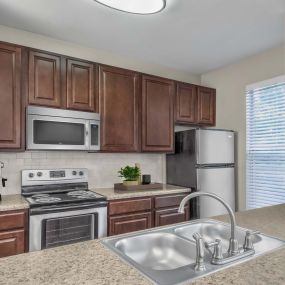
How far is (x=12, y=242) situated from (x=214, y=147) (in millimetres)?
2419

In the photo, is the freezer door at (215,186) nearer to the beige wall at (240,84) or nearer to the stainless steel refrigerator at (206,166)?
the stainless steel refrigerator at (206,166)

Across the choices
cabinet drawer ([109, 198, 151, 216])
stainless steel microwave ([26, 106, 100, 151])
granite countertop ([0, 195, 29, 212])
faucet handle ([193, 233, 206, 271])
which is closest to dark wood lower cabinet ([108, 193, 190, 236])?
cabinet drawer ([109, 198, 151, 216])

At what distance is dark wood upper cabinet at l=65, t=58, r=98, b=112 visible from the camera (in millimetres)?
2684

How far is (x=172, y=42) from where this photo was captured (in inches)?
119

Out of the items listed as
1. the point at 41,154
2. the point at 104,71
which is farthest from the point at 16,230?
the point at 104,71

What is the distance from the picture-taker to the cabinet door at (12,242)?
6.70 feet

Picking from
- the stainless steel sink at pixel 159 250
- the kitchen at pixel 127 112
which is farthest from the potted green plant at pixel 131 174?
the stainless steel sink at pixel 159 250

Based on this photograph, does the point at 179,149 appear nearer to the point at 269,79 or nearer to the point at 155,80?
the point at 155,80

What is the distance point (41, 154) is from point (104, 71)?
→ 1.14m

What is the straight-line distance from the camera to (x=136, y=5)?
196cm

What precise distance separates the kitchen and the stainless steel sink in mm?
20

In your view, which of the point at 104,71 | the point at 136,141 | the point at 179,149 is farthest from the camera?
the point at 179,149

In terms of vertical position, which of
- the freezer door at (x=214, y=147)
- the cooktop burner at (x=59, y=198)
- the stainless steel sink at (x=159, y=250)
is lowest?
the stainless steel sink at (x=159, y=250)

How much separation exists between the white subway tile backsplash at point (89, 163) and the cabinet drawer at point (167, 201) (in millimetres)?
641
